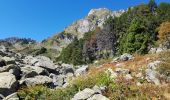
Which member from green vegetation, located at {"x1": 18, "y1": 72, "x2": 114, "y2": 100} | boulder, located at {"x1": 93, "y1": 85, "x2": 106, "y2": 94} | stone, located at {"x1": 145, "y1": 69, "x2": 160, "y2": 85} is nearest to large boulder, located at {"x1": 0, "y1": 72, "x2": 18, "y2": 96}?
green vegetation, located at {"x1": 18, "y1": 72, "x2": 114, "y2": 100}

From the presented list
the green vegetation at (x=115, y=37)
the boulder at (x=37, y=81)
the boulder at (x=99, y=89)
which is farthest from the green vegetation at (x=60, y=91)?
the green vegetation at (x=115, y=37)

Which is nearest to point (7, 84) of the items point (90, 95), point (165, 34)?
point (90, 95)

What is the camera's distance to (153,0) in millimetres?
134500

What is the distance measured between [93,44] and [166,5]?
1427 inches

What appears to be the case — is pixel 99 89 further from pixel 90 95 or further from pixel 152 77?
pixel 152 77

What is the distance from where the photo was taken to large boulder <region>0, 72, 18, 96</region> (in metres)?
19.0

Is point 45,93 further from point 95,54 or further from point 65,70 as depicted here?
point 95,54

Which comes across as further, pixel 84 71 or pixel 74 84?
pixel 84 71

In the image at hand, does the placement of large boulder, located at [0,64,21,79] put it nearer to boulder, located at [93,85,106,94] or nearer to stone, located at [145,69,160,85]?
boulder, located at [93,85,106,94]

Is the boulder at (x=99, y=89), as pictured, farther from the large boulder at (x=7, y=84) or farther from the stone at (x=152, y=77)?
the large boulder at (x=7, y=84)

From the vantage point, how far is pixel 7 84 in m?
19.5

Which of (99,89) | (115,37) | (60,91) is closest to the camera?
(99,89)

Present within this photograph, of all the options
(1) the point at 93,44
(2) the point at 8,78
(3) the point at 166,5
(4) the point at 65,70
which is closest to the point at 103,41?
(1) the point at 93,44

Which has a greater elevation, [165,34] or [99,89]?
[165,34]
